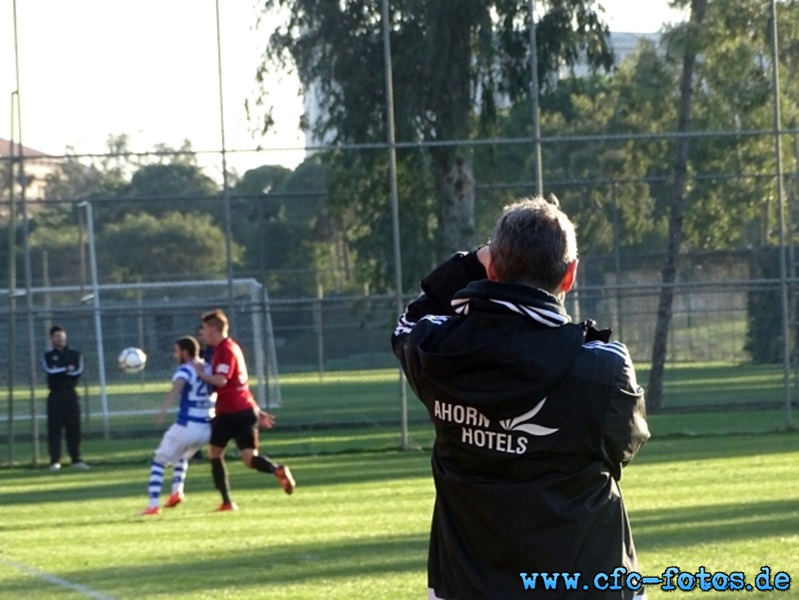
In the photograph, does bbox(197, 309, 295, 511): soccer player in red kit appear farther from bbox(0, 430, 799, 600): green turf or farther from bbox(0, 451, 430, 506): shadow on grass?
bbox(0, 451, 430, 506): shadow on grass

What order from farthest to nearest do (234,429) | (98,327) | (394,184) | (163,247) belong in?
(163,247), (98,327), (394,184), (234,429)

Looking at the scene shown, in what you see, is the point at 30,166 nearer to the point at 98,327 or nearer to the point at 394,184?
the point at 98,327

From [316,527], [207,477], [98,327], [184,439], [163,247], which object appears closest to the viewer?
[316,527]

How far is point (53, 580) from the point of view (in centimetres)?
1008

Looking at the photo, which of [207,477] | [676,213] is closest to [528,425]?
[207,477]

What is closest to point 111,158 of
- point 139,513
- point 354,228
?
point 354,228

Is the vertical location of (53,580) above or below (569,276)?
below

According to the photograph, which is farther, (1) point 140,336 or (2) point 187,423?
(1) point 140,336

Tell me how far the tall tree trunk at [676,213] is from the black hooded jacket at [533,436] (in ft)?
68.8

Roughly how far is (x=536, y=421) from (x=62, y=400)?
703 inches

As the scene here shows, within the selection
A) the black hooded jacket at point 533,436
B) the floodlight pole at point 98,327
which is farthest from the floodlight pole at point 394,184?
the black hooded jacket at point 533,436

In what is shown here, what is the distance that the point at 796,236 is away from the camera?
25.3 metres

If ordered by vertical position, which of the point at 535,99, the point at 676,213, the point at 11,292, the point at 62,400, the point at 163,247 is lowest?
A: the point at 62,400

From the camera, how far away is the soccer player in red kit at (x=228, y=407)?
1409cm
